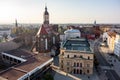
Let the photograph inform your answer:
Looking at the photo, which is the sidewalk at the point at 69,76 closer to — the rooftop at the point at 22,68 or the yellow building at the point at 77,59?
the yellow building at the point at 77,59

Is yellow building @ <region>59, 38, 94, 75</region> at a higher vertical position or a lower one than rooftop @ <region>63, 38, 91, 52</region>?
lower

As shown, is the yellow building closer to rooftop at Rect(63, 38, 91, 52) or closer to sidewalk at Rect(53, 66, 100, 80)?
rooftop at Rect(63, 38, 91, 52)

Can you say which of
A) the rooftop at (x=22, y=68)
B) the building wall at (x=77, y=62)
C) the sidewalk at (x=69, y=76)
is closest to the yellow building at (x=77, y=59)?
the building wall at (x=77, y=62)

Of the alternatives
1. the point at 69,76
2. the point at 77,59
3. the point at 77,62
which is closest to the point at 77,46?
the point at 77,59

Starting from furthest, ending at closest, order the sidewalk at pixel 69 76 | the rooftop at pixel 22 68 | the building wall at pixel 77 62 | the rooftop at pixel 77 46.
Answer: the rooftop at pixel 77 46 → the building wall at pixel 77 62 → the sidewalk at pixel 69 76 → the rooftop at pixel 22 68

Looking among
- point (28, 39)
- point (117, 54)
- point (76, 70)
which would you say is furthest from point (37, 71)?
point (28, 39)

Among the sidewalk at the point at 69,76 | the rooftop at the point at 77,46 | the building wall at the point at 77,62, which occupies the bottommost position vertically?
the sidewalk at the point at 69,76

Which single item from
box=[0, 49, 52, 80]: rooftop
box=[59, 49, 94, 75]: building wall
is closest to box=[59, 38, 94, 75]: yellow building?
box=[59, 49, 94, 75]: building wall
